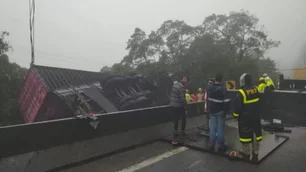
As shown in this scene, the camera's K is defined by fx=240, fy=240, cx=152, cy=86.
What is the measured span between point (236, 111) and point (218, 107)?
449 millimetres

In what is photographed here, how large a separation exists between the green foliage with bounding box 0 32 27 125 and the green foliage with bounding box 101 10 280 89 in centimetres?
1895

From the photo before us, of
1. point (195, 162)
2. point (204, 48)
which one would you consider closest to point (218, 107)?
point (195, 162)

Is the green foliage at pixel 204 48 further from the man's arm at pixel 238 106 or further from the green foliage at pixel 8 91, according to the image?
the man's arm at pixel 238 106

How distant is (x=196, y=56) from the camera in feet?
115

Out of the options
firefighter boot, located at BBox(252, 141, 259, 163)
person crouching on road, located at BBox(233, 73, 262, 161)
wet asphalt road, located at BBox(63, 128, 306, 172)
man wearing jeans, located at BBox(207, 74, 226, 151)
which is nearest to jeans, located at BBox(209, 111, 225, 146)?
man wearing jeans, located at BBox(207, 74, 226, 151)

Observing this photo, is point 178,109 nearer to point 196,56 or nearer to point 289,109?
point 289,109

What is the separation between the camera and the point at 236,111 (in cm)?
441

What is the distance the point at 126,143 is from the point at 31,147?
1.92m

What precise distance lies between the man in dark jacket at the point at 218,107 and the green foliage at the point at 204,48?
2852cm

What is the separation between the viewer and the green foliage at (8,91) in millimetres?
14578

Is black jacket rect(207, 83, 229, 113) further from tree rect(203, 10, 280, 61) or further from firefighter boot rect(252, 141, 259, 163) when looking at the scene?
tree rect(203, 10, 280, 61)

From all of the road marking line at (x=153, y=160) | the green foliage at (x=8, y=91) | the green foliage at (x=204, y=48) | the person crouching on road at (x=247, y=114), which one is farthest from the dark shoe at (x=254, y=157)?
the green foliage at (x=204, y=48)

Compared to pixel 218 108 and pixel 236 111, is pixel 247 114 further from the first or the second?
pixel 218 108

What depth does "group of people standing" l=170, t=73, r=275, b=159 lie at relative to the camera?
14.2 feet
